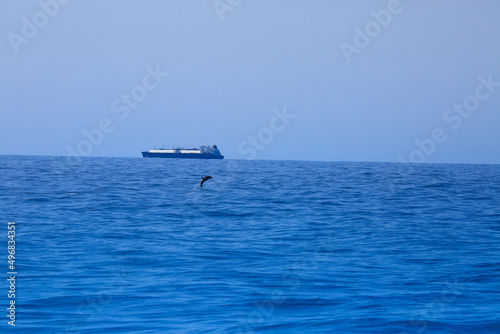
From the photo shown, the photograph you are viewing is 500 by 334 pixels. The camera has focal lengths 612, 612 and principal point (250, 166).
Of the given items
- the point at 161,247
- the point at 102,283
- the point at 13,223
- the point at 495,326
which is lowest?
the point at 495,326

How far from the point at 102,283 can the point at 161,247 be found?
18.4ft

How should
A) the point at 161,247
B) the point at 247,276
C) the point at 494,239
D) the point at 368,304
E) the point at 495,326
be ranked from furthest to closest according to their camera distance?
the point at 494,239, the point at 161,247, the point at 247,276, the point at 368,304, the point at 495,326

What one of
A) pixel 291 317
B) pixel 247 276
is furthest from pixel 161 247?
pixel 291 317

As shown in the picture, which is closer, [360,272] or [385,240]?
[360,272]

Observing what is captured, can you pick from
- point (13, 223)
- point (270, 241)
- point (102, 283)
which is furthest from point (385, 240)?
point (13, 223)

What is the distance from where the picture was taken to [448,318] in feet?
43.6

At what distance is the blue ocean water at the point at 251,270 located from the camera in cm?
1304

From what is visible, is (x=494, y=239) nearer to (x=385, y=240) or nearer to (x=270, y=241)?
(x=385, y=240)

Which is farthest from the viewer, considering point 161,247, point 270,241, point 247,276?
point 270,241

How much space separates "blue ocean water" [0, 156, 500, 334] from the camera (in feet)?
42.8

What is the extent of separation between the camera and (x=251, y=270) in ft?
58.5

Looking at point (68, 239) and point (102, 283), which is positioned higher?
point (68, 239)

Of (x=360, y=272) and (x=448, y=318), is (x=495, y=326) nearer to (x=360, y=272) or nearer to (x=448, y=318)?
(x=448, y=318)

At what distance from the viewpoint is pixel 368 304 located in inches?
558
